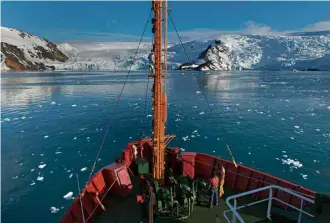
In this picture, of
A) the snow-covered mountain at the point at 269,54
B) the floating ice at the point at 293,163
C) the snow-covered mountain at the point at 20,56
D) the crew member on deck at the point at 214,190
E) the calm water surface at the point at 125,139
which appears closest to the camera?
the crew member on deck at the point at 214,190

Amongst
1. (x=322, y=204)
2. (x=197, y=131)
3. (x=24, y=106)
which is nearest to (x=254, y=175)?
(x=322, y=204)

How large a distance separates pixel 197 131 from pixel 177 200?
16.4 m

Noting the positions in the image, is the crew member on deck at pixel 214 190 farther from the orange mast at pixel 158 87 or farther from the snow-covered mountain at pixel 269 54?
the snow-covered mountain at pixel 269 54

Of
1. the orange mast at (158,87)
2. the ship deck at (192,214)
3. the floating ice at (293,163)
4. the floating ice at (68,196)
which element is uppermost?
the orange mast at (158,87)

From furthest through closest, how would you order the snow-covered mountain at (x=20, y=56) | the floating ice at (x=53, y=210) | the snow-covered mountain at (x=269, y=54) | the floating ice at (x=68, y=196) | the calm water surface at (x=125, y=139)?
the snow-covered mountain at (x=20, y=56) → the snow-covered mountain at (x=269, y=54) → the calm water surface at (x=125, y=139) → the floating ice at (x=68, y=196) → the floating ice at (x=53, y=210)

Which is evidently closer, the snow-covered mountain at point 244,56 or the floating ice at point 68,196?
the floating ice at point 68,196

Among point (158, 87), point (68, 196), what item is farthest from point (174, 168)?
point (68, 196)

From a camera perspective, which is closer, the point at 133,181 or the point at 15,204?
the point at 133,181

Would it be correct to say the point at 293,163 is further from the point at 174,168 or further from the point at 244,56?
the point at 244,56

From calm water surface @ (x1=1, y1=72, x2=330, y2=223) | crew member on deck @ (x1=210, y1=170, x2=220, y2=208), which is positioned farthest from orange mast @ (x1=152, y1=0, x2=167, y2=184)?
calm water surface @ (x1=1, y1=72, x2=330, y2=223)

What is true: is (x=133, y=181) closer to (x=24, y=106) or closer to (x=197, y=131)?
(x=197, y=131)

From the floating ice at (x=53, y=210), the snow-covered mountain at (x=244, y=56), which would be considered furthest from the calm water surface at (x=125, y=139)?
the snow-covered mountain at (x=244, y=56)

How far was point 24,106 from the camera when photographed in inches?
1523

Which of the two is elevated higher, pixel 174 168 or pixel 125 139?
pixel 174 168
